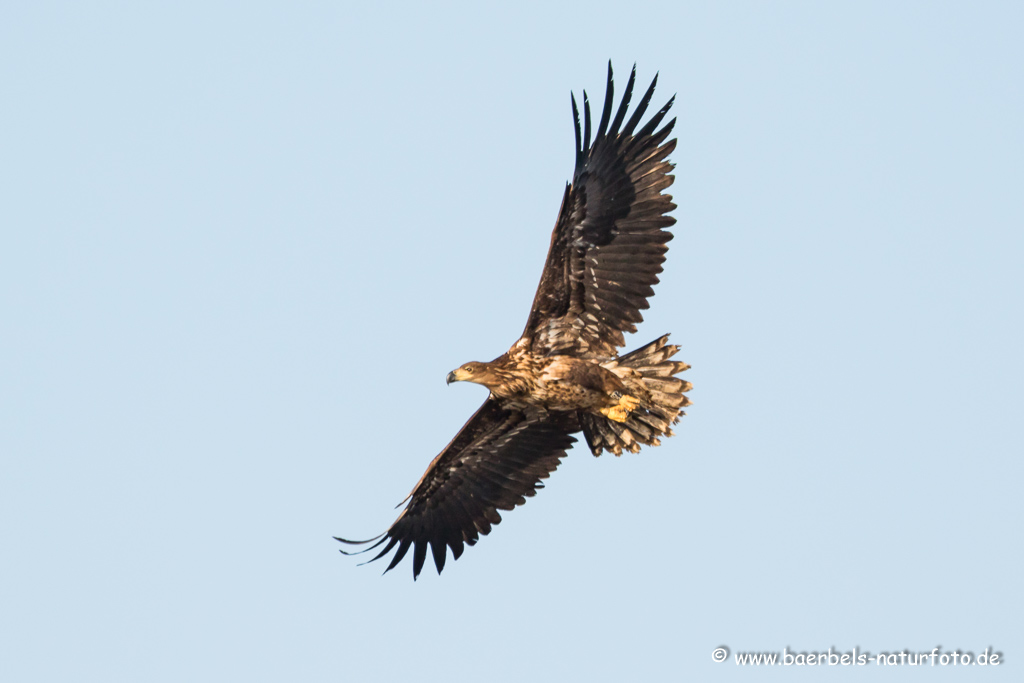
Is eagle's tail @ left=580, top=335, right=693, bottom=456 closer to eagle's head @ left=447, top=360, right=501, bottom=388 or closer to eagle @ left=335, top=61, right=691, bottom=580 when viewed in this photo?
eagle @ left=335, top=61, right=691, bottom=580

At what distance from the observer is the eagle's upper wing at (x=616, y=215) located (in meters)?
10.9

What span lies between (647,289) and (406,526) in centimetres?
378

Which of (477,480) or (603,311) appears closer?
(603,311)

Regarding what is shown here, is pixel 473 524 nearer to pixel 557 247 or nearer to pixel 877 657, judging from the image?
pixel 557 247

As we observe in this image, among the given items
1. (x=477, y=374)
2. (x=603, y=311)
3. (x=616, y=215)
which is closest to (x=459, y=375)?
(x=477, y=374)

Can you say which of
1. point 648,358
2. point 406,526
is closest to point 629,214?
point 648,358

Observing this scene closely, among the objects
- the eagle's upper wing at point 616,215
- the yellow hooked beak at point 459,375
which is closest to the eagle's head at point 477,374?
the yellow hooked beak at point 459,375

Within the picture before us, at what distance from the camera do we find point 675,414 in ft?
37.3

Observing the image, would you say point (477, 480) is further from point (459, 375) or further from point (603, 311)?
point (603, 311)

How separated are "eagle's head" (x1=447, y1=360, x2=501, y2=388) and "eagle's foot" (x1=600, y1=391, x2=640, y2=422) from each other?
113 cm

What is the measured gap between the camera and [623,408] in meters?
11.3

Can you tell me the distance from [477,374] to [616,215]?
2.00m

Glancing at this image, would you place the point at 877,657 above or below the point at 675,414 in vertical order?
below

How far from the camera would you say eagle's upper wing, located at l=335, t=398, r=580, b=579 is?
40.7 ft
